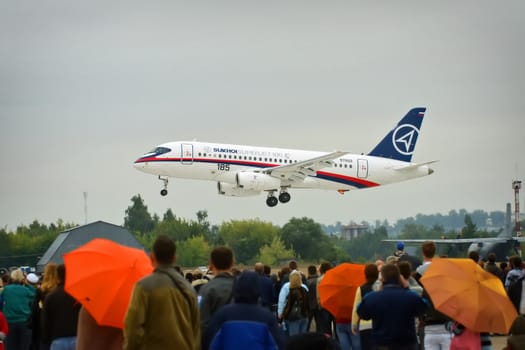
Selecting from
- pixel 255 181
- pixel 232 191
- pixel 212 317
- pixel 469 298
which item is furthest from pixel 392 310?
pixel 232 191

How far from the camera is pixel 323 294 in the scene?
1538 cm

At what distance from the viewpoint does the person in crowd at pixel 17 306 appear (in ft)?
51.3

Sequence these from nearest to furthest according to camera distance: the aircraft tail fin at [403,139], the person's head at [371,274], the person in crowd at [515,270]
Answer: the person's head at [371,274] < the person in crowd at [515,270] < the aircraft tail fin at [403,139]

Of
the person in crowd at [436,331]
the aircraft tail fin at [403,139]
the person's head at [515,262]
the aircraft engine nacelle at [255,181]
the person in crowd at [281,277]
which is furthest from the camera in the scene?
the aircraft tail fin at [403,139]

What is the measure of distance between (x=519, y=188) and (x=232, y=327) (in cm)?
4718

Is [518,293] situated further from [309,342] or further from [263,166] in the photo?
[263,166]

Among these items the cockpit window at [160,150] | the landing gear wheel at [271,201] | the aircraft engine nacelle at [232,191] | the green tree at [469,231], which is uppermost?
the cockpit window at [160,150]

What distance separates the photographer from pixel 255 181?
48219 millimetres

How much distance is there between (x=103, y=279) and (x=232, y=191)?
40165 mm

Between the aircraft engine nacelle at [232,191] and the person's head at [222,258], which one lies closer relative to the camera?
the person's head at [222,258]

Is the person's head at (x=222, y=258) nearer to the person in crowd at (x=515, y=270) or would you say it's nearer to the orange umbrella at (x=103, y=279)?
the orange umbrella at (x=103, y=279)

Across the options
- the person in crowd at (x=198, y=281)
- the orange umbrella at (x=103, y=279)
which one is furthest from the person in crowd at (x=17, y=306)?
the orange umbrella at (x=103, y=279)

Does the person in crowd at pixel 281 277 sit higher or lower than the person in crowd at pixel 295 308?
higher

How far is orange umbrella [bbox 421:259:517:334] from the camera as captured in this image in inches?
457
